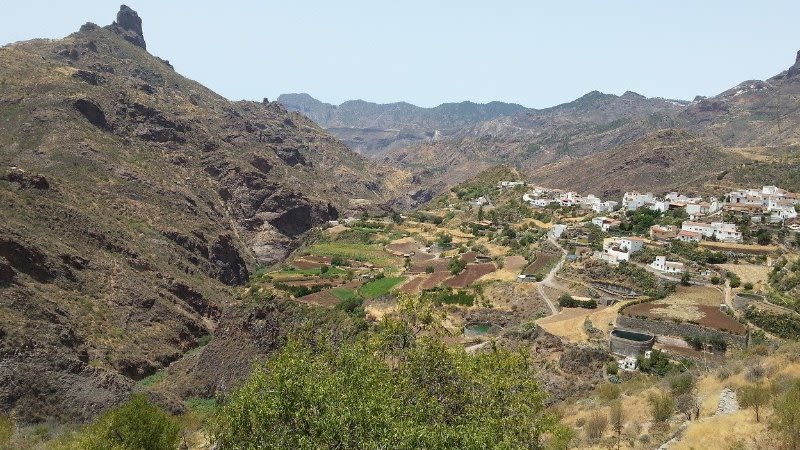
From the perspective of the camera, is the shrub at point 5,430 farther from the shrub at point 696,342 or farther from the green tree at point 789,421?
the shrub at point 696,342

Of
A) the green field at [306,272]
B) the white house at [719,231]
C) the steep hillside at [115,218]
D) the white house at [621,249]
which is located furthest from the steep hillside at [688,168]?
the steep hillside at [115,218]

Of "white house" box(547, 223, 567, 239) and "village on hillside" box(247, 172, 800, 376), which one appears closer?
"village on hillside" box(247, 172, 800, 376)

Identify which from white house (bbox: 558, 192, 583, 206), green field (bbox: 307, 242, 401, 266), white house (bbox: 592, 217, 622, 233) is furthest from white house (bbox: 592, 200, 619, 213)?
green field (bbox: 307, 242, 401, 266)

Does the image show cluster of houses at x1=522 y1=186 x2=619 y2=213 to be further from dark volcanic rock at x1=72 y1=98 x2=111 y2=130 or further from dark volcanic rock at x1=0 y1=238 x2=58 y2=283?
dark volcanic rock at x1=72 y1=98 x2=111 y2=130

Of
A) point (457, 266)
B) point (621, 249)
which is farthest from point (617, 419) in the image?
point (457, 266)

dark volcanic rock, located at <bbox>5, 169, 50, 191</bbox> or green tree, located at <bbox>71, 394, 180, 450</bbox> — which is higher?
dark volcanic rock, located at <bbox>5, 169, 50, 191</bbox>

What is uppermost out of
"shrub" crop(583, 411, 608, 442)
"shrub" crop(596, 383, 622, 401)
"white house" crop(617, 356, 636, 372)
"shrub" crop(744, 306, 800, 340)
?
"shrub" crop(583, 411, 608, 442)

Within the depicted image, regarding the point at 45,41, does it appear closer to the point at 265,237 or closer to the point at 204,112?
the point at 204,112

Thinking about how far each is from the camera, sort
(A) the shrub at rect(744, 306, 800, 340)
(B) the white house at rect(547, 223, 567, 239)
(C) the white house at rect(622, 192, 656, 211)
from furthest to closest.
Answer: (C) the white house at rect(622, 192, 656, 211), (B) the white house at rect(547, 223, 567, 239), (A) the shrub at rect(744, 306, 800, 340)
